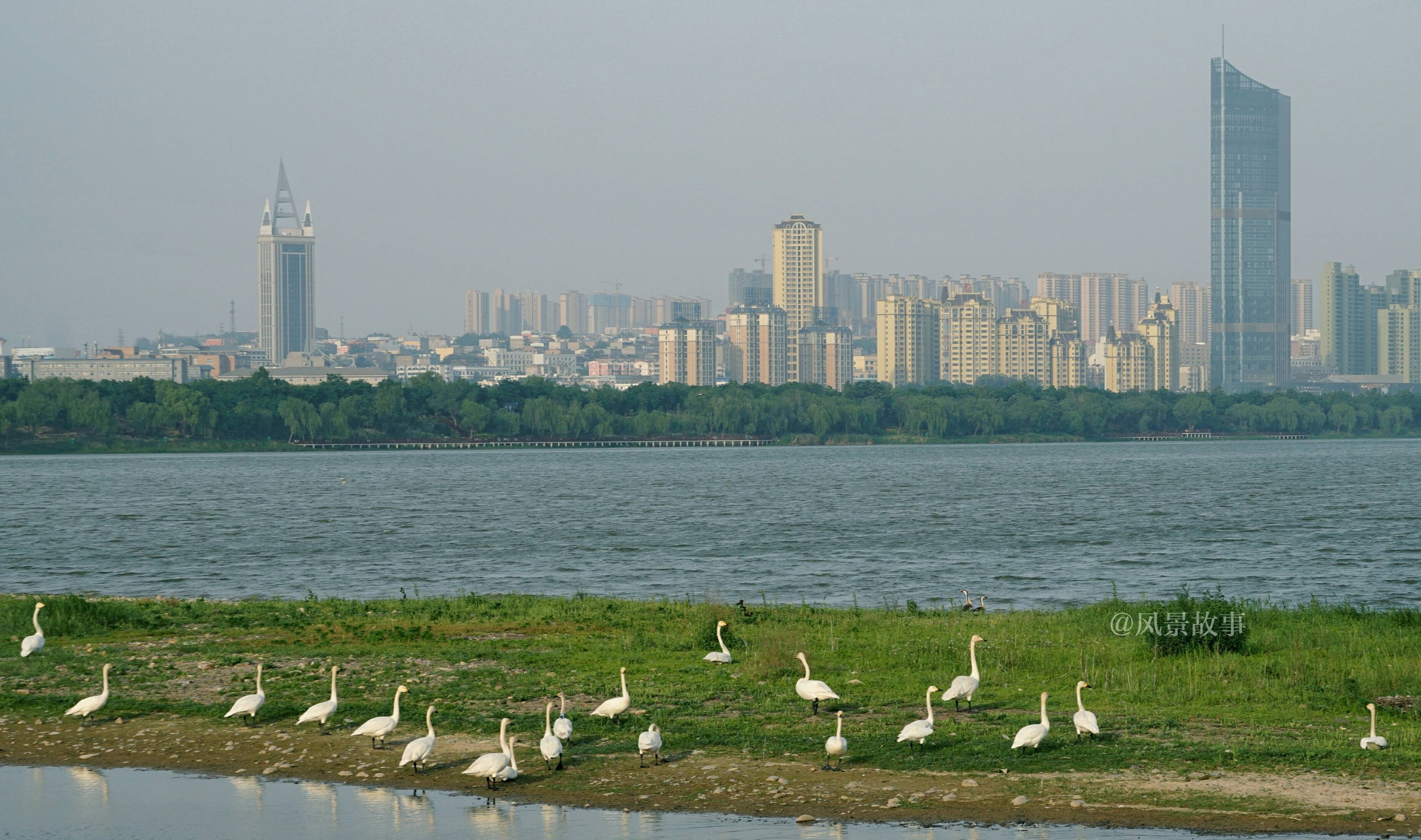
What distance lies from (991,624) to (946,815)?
37.2 feet

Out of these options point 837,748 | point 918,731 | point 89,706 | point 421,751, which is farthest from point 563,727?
point 89,706

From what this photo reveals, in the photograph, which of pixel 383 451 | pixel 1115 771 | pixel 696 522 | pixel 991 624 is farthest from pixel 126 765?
pixel 383 451

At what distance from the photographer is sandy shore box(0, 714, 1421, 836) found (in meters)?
13.8

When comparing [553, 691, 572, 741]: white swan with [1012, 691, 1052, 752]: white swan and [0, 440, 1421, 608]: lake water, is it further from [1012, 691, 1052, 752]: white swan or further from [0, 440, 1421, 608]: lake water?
[0, 440, 1421, 608]: lake water

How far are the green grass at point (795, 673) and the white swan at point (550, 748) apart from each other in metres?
0.64

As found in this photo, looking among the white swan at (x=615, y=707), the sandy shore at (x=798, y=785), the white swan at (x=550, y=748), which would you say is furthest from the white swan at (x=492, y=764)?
the white swan at (x=615, y=707)

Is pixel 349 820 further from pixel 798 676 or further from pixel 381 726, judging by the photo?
pixel 798 676

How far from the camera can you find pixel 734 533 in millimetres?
60594

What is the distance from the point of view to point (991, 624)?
82.3 feet

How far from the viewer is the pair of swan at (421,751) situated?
50.8 feet

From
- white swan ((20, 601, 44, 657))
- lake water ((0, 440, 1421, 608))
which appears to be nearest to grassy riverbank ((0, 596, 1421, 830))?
white swan ((20, 601, 44, 657))

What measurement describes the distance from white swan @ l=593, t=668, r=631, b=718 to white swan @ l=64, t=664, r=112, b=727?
5.86m

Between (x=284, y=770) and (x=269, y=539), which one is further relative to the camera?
(x=269, y=539)

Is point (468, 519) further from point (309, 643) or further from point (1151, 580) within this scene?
point (309, 643)
